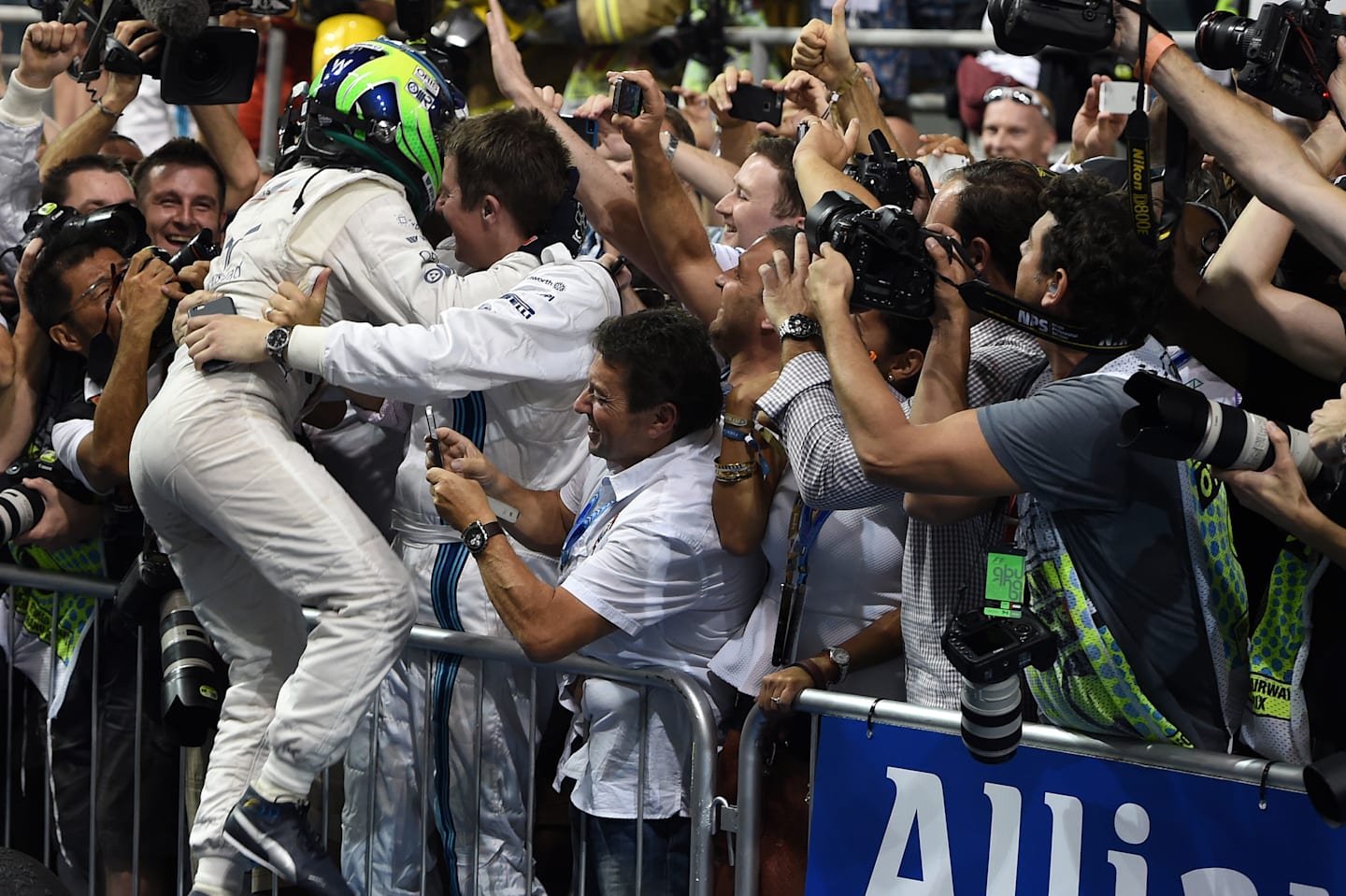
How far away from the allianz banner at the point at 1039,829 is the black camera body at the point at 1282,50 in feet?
4.35

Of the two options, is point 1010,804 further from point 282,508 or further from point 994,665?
point 282,508

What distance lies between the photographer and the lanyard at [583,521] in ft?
12.9

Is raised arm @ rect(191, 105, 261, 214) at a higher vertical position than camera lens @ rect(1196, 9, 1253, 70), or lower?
lower

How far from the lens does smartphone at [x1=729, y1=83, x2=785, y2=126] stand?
16.5 ft

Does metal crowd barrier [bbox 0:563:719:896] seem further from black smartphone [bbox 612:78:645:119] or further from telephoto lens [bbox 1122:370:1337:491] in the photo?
black smartphone [bbox 612:78:645:119]

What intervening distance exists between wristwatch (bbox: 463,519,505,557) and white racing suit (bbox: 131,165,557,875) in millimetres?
178

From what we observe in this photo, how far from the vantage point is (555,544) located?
13.8 ft

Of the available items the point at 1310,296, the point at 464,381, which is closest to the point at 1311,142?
the point at 1310,296

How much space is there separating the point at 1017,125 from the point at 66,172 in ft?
11.1

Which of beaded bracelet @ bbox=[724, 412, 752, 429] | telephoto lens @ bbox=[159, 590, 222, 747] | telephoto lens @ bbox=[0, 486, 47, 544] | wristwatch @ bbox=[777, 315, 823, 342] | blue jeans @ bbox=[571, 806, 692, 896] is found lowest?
blue jeans @ bbox=[571, 806, 692, 896]

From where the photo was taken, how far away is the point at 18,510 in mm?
4547

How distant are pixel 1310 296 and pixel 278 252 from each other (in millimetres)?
2432

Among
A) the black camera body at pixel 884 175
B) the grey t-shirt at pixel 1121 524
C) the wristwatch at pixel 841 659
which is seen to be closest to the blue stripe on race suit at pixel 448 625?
the wristwatch at pixel 841 659

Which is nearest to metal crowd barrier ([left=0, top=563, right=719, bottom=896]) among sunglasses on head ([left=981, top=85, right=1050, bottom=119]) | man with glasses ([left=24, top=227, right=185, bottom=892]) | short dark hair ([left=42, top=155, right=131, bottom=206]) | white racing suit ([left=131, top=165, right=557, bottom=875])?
man with glasses ([left=24, top=227, right=185, bottom=892])
